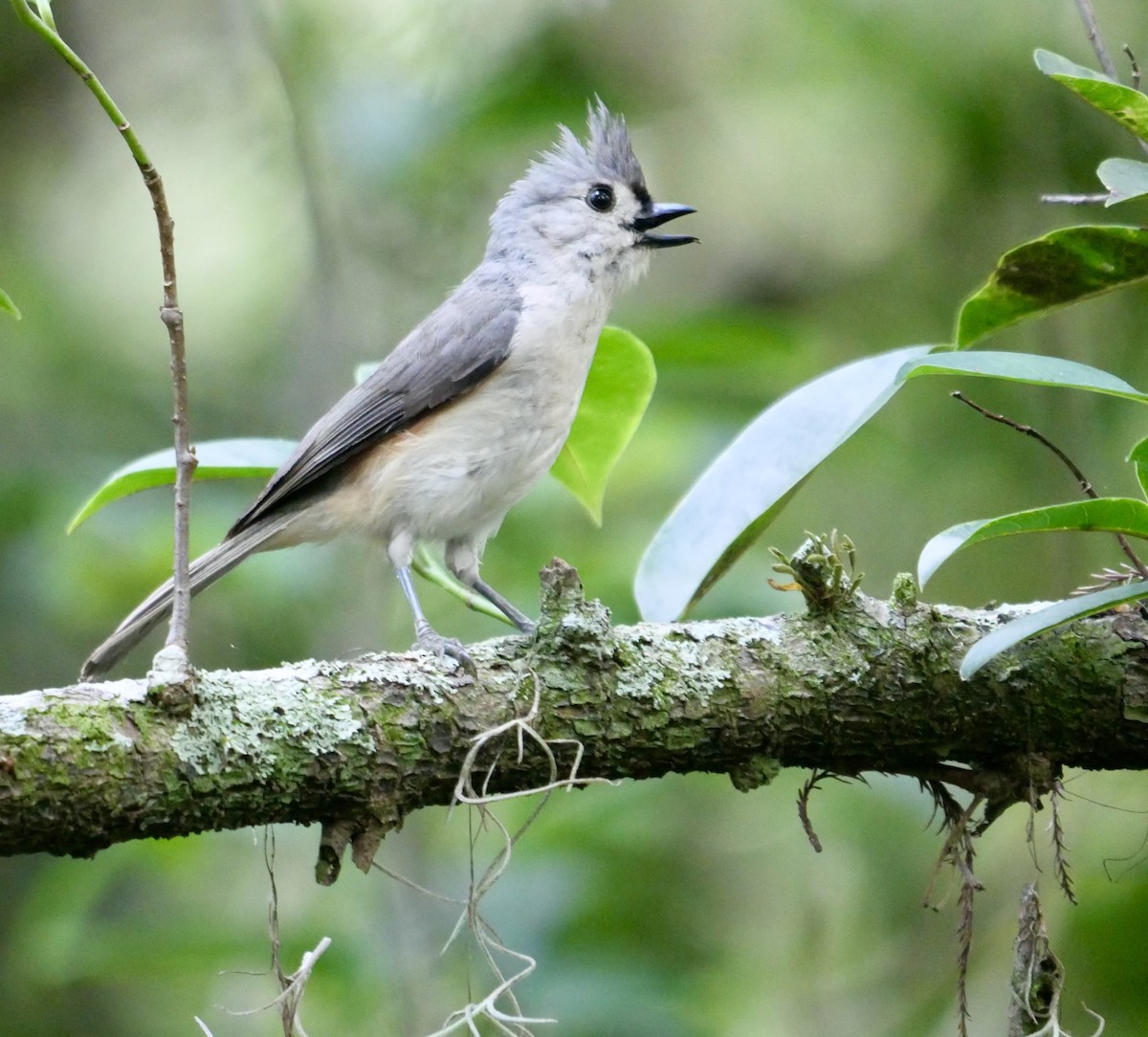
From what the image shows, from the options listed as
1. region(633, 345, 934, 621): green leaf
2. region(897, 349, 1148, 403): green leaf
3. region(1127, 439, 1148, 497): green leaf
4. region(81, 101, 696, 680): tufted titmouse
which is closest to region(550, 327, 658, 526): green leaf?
region(81, 101, 696, 680): tufted titmouse

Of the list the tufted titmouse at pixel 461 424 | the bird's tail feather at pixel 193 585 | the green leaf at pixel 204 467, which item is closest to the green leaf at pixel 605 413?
the tufted titmouse at pixel 461 424

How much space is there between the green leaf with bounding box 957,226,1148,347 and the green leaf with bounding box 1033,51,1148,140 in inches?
6.4

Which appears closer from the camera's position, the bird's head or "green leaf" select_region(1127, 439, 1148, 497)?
"green leaf" select_region(1127, 439, 1148, 497)

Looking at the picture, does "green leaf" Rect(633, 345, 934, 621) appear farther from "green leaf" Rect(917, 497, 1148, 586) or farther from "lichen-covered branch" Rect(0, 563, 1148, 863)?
"green leaf" Rect(917, 497, 1148, 586)

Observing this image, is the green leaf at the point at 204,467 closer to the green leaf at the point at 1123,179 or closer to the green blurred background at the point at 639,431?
the green blurred background at the point at 639,431

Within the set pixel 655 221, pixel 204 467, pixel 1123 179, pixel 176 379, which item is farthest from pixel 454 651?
pixel 655 221

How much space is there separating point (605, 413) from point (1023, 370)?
114cm

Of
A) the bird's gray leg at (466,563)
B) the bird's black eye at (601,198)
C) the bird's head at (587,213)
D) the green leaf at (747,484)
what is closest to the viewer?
the green leaf at (747,484)

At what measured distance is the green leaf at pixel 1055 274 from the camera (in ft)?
6.85

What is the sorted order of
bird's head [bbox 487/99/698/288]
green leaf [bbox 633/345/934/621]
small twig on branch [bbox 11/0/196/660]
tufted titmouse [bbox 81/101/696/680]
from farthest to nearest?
bird's head [bbox 487/99/698/288]
tufted titmouse [bbox 81/101/696/680]
green leaf [bbox 633/345/934/621]
small twig on branch [bbox 11/0/196/660]

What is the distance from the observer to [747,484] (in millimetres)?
2396

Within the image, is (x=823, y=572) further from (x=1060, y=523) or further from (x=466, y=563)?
(x=466, y=563)

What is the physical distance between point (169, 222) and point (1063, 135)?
145 inches

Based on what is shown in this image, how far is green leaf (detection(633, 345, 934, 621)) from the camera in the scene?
7.70ft
